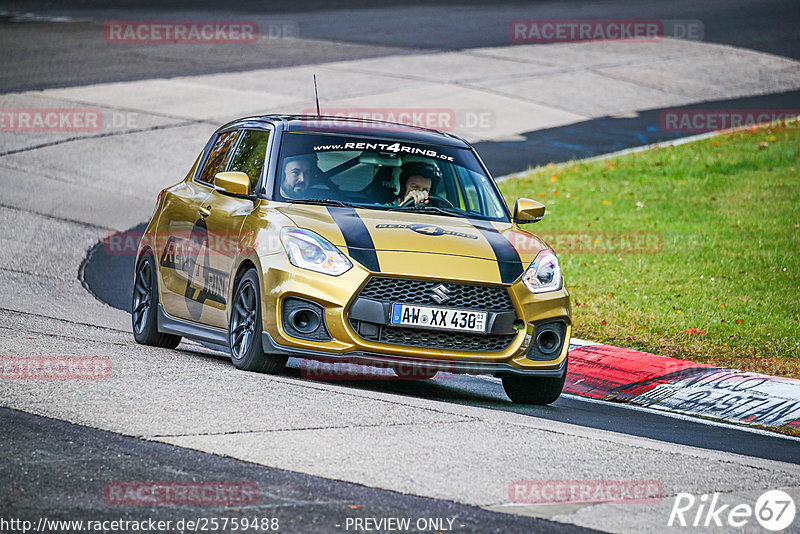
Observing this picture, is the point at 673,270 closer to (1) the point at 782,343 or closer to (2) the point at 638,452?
(1) the point at 782,343

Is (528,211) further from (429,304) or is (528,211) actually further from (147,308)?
(147,308)

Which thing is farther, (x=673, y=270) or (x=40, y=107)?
(x=40, y=107)

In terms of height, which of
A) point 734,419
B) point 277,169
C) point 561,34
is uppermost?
point 561,34

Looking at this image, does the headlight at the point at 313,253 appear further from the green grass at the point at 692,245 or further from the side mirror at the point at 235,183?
the green grass at the point at 692,245

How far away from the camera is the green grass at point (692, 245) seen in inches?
437

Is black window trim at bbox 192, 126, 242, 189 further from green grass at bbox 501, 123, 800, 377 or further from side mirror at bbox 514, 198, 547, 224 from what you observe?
green grass at bbox 501, 123, 800, 377

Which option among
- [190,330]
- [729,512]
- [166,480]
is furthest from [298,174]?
[729,512]

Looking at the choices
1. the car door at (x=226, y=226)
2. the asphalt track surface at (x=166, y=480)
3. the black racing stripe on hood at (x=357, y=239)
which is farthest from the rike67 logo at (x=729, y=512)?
the car door at (x=226, y=226)

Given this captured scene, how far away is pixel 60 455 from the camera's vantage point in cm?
584

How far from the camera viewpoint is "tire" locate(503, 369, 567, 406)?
8.63 m

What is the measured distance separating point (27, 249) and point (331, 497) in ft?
32.5

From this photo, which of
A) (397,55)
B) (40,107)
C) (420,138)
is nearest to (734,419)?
(420,138)

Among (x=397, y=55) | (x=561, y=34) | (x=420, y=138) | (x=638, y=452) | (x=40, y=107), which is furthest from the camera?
(x=561, y=34)

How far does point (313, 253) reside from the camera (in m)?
7.96
